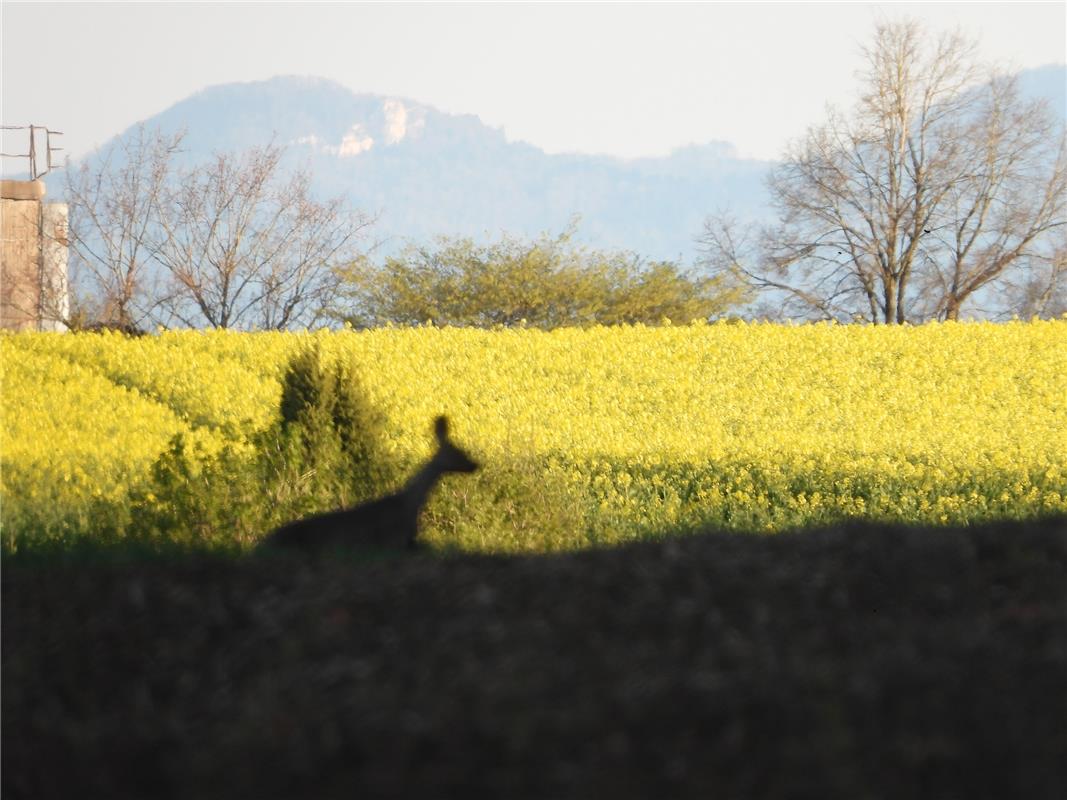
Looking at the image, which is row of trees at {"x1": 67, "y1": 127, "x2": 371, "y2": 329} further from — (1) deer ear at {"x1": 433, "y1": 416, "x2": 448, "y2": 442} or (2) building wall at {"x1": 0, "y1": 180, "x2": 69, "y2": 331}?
(1) deer ear at {"x1": 433, "y1": 416, "x2": 448, "y2": 442}

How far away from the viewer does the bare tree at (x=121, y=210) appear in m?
26.9

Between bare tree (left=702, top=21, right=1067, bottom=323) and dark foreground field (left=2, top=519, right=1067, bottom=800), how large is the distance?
30592 mm

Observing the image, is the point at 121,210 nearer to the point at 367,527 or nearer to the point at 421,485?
the point at 421,485

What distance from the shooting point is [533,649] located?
122 inches

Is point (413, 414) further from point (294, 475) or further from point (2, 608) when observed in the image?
point (2, 608)

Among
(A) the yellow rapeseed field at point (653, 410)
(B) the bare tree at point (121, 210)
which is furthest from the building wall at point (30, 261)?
(A) the yellow rapeseed field at point (653, 410)

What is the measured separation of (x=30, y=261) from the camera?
2664cm

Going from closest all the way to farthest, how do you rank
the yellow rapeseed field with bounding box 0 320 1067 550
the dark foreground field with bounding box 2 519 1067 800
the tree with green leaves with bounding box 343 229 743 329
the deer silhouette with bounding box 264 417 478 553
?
1. the dark foreground field with bounding box 2 519 1067 800
2. the deer silhouette with bounding box 264 417 478 553
3. the yellow rapeseed field with bounding box 0 320 1067 550
4. the tree with green leaves with bounding box 343 229 743 329

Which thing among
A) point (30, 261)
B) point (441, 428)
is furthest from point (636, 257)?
point (441, 428)

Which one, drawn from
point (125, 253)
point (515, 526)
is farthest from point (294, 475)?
point (125, 253)

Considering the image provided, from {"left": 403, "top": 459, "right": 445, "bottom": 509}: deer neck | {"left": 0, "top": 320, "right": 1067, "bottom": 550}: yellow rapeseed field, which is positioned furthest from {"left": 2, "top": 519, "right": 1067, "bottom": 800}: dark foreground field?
{"left": 0, "top": 320, "right": 1067, "bottom": 550}: yellow rapeseed field

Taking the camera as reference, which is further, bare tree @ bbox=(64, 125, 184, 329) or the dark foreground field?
bare tree @ bbox=(64, 125, 184, 329)

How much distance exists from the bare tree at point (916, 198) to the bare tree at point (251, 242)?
12.7 m

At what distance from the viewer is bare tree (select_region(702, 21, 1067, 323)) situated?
32750mm
